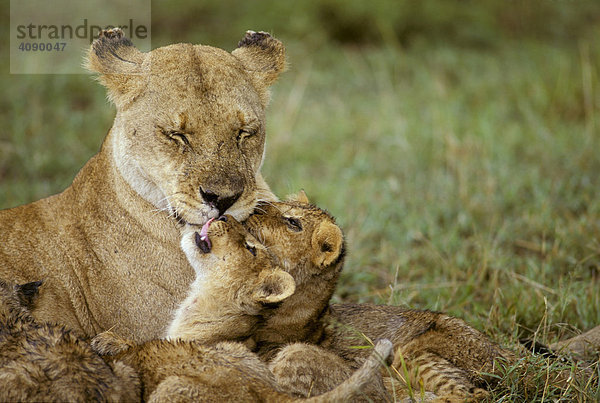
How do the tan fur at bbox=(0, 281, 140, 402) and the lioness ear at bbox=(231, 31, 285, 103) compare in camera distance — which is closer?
the tan fur at bbox=(0, 281, 140, 402)

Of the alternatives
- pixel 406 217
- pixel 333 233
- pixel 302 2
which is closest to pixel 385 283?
pixel 406 217

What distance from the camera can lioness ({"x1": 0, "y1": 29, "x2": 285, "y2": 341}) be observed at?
4.20 m

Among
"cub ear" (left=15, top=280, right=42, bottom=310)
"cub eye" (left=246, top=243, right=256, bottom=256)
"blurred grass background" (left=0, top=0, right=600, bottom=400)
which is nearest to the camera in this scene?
"cub ear" (left=15, top=280, right=42, bottom=310)

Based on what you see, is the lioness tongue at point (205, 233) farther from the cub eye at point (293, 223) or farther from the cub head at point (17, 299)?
the cub head at point (17, 299)

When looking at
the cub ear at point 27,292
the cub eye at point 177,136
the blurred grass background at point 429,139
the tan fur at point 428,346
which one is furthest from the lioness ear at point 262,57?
the cub ear at point 27,292

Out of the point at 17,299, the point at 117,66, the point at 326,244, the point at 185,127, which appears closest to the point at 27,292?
the point at 17,299

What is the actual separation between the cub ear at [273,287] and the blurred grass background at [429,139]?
1.61 meters

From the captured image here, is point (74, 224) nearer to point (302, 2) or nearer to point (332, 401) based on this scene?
point (332, 401)

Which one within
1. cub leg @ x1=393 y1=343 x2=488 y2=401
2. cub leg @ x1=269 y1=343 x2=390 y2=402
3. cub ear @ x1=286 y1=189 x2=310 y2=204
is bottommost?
cub leg @ x1=393 y1=343 x2=488 y2=401

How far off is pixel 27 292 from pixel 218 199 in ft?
3.56

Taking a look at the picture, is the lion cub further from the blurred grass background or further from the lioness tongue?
the blurred grass background

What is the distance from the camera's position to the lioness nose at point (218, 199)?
160 inches

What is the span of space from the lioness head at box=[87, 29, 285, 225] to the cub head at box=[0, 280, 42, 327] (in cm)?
83

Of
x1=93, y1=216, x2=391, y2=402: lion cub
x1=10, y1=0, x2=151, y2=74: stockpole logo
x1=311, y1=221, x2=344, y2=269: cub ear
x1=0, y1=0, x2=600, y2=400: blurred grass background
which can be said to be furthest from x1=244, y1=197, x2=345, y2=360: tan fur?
x1=10, y1=0, x2=151, y2=74: stockpole logo
